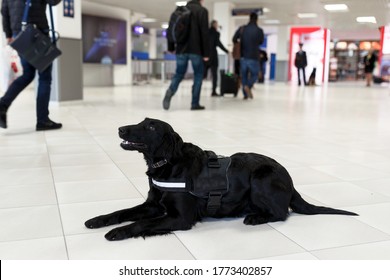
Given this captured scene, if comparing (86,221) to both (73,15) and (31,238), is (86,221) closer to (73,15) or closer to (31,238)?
(31,238)

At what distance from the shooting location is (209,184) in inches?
75.4

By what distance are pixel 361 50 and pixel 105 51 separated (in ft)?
68.5

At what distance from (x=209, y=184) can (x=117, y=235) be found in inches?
18.0

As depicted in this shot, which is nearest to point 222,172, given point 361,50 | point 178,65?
point 178,65

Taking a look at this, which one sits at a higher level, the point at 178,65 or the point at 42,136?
the point at 178,65

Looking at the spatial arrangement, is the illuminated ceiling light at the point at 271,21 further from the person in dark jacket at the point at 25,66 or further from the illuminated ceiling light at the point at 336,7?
the person in dark jacket at the point at 25,66

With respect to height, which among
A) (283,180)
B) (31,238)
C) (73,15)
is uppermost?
(73,15)

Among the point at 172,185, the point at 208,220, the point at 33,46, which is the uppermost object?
the point at 33,46

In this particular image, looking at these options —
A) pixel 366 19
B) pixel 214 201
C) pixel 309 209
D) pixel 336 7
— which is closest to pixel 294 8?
pixel 336 7

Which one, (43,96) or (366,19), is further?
(366,19)

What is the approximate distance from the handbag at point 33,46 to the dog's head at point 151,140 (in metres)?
2.92

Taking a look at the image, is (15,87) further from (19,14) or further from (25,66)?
(19,14)

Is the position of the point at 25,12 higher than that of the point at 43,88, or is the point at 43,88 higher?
the point at 25,12

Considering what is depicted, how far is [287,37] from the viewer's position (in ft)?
74.7
